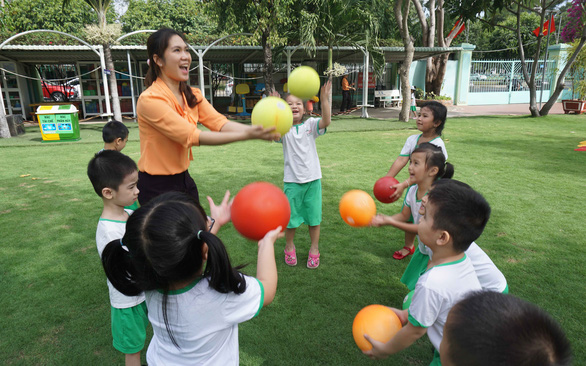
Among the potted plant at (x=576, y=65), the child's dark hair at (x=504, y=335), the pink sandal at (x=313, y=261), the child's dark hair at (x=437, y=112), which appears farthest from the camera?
the potted plant at (x=576, y=65)

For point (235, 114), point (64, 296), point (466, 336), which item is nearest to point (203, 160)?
point (64, 296)

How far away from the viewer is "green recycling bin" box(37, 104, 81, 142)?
452 inches

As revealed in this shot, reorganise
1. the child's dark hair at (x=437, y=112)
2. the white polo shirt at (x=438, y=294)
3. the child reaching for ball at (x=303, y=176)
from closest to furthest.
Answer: the white polo shirt at (x=438, y=294), the child's dark hair at (x=437, y=112), the child reaching for ball at (x=303, y=176)

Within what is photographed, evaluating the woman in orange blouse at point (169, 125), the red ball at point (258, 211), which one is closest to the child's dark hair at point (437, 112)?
the woman in orange blouse at point (169, 125)

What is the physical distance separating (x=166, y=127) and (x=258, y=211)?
0.92m

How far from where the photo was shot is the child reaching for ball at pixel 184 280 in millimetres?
1397

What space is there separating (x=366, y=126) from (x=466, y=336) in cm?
1408

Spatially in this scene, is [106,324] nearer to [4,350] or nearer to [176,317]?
[4,350]

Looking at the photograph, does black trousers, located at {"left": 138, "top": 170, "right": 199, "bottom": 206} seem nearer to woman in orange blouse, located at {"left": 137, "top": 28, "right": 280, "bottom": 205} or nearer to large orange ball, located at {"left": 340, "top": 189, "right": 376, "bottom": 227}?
woman in orange blouse, located at {"left": 137, "top": 28, "right": 280, "bottom": 205}

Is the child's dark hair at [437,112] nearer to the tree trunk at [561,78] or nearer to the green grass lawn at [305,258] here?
the green grass lawn at [305,258]

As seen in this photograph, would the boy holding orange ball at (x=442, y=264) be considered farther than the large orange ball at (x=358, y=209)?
No

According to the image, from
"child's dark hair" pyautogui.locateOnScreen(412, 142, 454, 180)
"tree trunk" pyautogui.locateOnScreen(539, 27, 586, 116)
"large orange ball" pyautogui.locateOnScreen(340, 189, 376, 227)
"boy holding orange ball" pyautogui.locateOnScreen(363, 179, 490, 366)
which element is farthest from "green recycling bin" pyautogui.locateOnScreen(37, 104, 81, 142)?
"tree trunk" pyautogui.locateOnScreen(539, 27, 586, 116)

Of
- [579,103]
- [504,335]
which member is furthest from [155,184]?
[579,103]

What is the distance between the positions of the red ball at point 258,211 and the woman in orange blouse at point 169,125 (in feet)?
1.47
